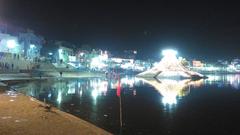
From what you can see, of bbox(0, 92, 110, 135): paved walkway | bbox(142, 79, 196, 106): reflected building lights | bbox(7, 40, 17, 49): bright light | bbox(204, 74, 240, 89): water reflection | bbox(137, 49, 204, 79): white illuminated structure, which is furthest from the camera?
bbox(137, 49, 204, 79): white illuminated structure

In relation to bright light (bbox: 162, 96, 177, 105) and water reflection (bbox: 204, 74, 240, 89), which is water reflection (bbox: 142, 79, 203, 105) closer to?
bright light (bbox: 162, 96, 177, 105)

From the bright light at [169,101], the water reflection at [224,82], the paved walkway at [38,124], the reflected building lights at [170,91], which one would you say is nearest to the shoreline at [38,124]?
the paved walkway at [38,124]

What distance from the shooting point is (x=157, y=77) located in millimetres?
122188

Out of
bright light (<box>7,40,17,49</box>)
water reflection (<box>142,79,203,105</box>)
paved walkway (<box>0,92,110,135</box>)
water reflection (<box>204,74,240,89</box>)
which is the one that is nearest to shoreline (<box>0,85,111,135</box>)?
paved walkway (<box>0,92,110,135</box>)

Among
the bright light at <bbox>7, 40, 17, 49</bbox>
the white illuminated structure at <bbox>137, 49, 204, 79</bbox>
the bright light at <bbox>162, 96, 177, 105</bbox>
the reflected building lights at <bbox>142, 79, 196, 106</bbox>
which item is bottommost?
the bright light at <bbox>162, 96, 177, 105</bbox>

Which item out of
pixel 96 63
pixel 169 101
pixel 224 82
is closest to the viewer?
pixel 169 101

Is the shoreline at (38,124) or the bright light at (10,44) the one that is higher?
the bright light at (10,44)

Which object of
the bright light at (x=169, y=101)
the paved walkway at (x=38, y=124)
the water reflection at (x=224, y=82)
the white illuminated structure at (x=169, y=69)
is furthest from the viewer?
the white illuminated structure at (x=169, y=69)

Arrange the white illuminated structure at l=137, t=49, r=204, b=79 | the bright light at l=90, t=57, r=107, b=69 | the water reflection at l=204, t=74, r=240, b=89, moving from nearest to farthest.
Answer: the water reflection at l=204, t=74, r=240, b=89 < the white illuminated structure at l=137, t=49, r=204, b=79 < the bright light at l=90, t=57, r=107, b=69

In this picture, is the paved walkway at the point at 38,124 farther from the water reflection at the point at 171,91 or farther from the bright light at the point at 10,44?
the bright light at the point at 10,44

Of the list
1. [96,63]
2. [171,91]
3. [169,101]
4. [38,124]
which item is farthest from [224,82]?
[38,124]

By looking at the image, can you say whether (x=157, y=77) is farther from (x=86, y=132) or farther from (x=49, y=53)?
(x=86, y=132)

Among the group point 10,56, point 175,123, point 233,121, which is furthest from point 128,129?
point 10,56

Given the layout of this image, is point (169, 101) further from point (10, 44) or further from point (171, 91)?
point (10, 44)
